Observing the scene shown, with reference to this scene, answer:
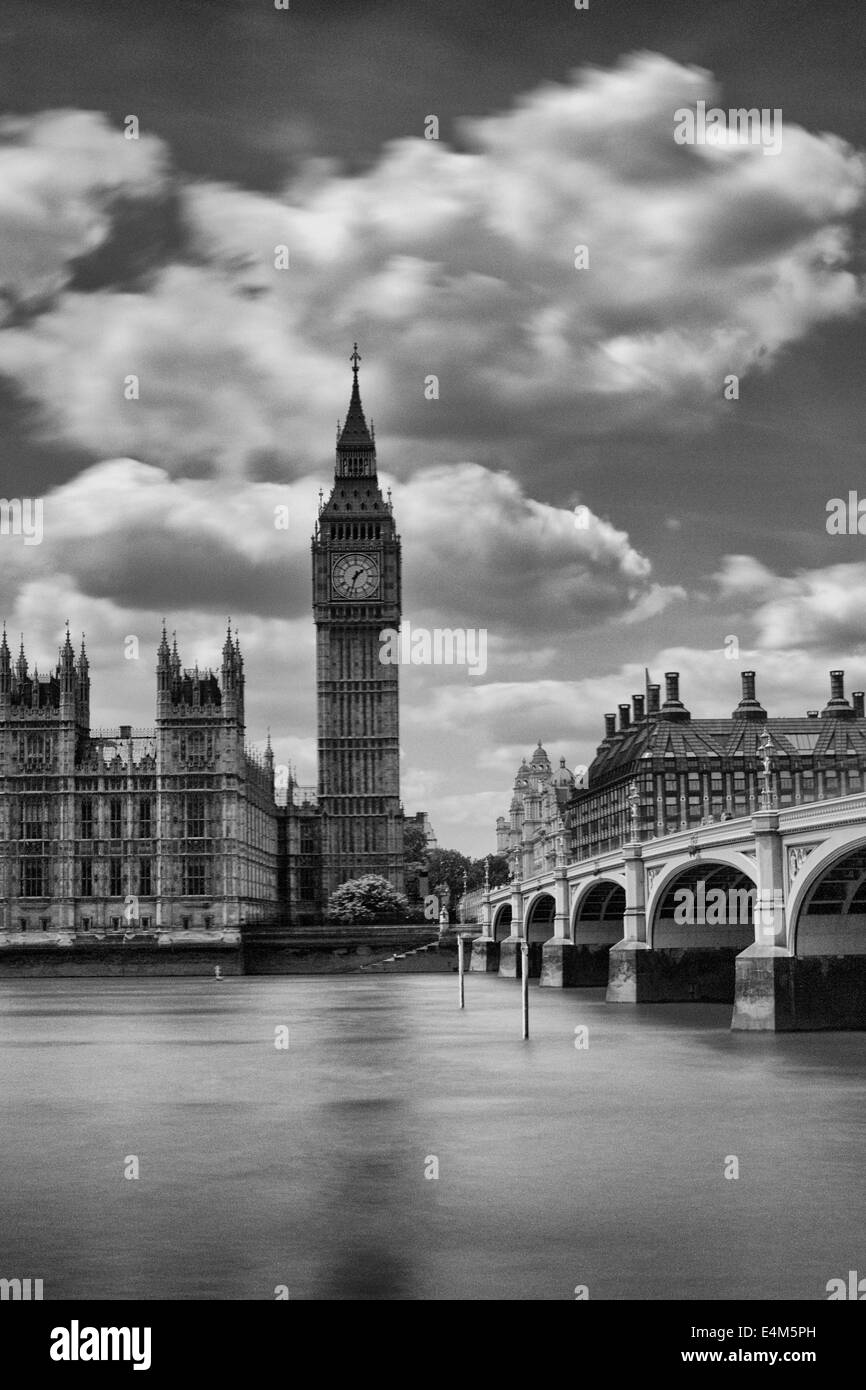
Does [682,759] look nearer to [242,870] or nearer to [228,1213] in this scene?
[242,870]

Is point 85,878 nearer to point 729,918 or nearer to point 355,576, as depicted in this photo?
point 355,576

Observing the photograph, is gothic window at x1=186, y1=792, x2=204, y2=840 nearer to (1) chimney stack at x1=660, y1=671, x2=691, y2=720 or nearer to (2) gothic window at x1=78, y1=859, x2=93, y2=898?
(2) gothic window at x1=78, y1=859, x2=93, y2=898

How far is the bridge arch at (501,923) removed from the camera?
116137 mm

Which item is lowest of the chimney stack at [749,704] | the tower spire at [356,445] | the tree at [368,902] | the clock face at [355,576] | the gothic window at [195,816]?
the tree at [368,902]

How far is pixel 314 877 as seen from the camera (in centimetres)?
14475

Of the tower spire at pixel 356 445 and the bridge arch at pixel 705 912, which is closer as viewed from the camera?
the bridge arch at pixel 705 912

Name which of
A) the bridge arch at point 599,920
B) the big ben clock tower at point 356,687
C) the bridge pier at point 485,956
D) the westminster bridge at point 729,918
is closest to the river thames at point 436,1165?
the westminster bridge at point 729,918

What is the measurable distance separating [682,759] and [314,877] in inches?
1686

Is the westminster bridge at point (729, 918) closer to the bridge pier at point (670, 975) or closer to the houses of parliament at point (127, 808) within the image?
the bridge pier at point (670, 975)

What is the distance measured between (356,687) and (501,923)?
3015cm

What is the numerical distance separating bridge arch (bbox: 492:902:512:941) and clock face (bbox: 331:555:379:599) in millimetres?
36268

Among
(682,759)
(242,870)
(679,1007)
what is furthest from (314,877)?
(679,1007)

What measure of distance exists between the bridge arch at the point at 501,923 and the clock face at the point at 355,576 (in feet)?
119

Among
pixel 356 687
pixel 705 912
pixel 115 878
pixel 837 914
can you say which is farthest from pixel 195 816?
pixel 837 914
